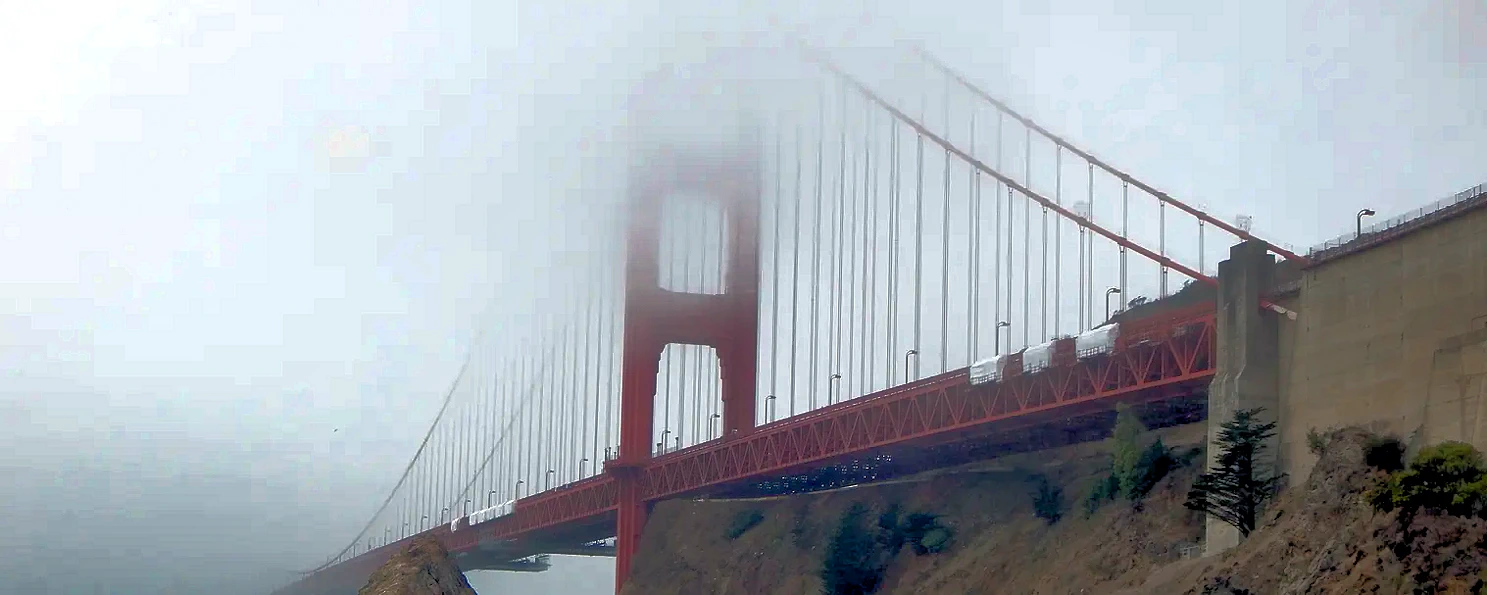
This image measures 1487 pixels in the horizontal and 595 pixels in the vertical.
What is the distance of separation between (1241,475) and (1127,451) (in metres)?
7.21

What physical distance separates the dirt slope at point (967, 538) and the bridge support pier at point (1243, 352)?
3701mm

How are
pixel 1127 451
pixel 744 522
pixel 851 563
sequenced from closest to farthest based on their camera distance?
pixel 1127 451 → pixel 851 563 → pixel 744 522

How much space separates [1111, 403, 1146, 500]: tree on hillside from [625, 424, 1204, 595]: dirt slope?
2.39 ft

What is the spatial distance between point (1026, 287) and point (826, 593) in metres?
14.5

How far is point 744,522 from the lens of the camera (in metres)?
76.8

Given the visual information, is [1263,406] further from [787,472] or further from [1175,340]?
[787,472]

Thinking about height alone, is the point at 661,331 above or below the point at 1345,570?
above

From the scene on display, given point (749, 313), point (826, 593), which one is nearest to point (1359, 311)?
point (826, 593)

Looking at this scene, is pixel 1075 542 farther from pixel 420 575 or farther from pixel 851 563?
pixel 420 575

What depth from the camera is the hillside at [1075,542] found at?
123ft

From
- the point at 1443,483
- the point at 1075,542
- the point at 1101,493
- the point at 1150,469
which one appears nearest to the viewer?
the point at 1443,483

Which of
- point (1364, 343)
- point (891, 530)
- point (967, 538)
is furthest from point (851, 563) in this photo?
point (1364, 343)

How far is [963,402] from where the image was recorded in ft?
189

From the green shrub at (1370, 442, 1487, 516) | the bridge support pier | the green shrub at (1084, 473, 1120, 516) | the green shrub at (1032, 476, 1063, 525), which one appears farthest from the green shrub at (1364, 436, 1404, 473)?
the green shrub at (1032, 476, 1063, 525)
